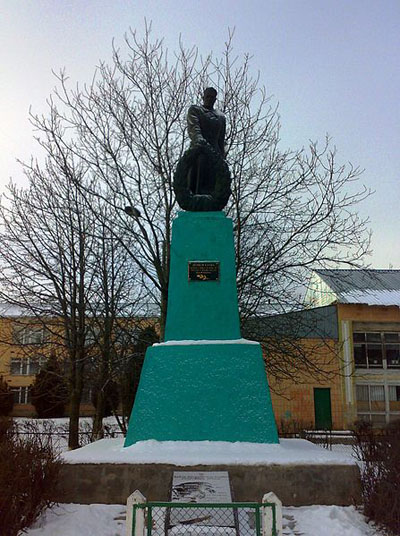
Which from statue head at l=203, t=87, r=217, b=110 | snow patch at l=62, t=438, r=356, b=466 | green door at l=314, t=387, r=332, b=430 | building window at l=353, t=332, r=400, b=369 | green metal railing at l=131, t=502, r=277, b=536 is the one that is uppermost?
statue head at l=203, t=87, r=217, b=110

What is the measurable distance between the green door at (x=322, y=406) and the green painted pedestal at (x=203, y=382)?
63.4 ft

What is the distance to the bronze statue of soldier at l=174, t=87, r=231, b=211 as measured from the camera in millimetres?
7797

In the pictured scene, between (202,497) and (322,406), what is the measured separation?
22167 millimetres

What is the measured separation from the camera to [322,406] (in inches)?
980

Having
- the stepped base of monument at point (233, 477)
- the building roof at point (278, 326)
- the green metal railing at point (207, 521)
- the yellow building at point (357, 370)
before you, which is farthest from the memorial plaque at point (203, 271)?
the yellow building at point (357, 370)

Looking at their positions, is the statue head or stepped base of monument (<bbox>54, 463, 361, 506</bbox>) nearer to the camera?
stepped base of monument (<bbox>54, 463, 361, 506</bbox>)

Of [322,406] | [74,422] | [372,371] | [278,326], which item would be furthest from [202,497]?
[372,371]

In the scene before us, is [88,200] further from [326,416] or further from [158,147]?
[326,416]

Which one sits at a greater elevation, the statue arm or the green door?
the statue arm

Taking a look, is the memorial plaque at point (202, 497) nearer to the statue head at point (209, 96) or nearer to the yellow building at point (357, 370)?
the statue head at point (209, 96)

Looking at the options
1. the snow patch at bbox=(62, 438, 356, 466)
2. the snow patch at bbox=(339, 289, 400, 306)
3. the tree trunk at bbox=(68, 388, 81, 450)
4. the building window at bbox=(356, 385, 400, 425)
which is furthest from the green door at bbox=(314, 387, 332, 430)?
the snow patch at bbox=(62, 438, 356, 466)

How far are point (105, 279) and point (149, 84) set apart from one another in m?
5.00

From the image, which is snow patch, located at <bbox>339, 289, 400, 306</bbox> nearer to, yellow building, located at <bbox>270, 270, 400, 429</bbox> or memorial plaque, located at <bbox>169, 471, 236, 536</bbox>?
yellow building, located at <bbox>270, 270, 400, 429</bbox>

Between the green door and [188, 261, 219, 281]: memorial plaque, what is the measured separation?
761 inches
